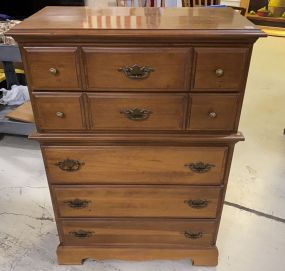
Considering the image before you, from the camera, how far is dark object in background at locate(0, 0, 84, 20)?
8.77 feet

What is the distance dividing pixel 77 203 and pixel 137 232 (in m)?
0.30

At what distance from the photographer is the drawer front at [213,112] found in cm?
98

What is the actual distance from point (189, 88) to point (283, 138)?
5.74 ft

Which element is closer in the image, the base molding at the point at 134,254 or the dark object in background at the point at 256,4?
the base molding at the point at 134,254

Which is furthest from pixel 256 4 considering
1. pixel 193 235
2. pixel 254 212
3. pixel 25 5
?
pixel 193 235

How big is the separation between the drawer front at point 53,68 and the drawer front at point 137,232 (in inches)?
24.5

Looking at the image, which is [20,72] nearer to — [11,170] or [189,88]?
[11,170]

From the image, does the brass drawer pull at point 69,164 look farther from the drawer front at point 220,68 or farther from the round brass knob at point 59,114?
the drawer front at point 220,68

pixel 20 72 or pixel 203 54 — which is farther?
pixel 20 72

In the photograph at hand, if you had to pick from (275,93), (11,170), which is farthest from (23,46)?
(275,93)

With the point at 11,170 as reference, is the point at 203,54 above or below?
above

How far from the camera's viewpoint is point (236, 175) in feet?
6.54

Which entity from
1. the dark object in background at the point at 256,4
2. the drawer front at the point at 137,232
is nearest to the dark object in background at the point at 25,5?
the drawer front at the point at 137,232

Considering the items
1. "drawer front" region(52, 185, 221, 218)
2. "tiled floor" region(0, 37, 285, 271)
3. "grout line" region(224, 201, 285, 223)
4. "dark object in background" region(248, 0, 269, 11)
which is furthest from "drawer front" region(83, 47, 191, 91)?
"dark object in background" region(248, 0, 269, 11)
